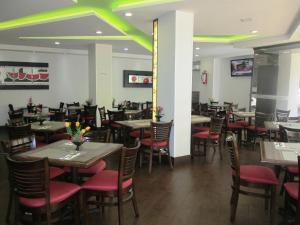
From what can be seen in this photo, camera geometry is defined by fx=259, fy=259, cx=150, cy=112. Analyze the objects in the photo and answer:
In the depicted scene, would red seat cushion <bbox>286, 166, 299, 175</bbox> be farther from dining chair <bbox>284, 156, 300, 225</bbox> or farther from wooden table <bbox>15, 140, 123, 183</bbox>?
wooden table <bbox>15, 140, 123, 183</bbox>

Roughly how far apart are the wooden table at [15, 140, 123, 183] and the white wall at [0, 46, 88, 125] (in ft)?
22.6

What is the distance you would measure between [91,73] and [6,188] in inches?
222

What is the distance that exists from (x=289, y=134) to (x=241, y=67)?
7.36 m

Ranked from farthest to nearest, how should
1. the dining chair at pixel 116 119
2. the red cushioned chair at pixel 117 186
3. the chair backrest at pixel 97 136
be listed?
the dining chair at pixel 116 119
the chair backrest at pixel 97 136
the red cushioned chair at pixel 117 186

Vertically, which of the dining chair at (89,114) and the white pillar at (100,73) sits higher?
the white pillar at (100,73)

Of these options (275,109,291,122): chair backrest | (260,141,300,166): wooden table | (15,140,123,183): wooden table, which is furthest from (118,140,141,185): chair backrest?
(275,109,291,122): chair backrest

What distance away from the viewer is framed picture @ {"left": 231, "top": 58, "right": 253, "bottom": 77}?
10626 mm

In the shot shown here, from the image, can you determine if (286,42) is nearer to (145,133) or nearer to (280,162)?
(145,133)

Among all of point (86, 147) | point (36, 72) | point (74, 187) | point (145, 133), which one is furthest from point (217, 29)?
point (36, 72)

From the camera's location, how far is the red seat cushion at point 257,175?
2828 millimetres

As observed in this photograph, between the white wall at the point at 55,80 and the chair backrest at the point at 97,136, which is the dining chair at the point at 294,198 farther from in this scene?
the white wall at the point at 55,80

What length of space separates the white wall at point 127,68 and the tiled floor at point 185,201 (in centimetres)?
673

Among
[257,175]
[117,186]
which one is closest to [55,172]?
[117,186]

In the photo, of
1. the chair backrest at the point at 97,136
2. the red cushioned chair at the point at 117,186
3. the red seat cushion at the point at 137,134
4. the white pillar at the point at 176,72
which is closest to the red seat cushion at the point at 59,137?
the red seat cushion at the point at 137,134
